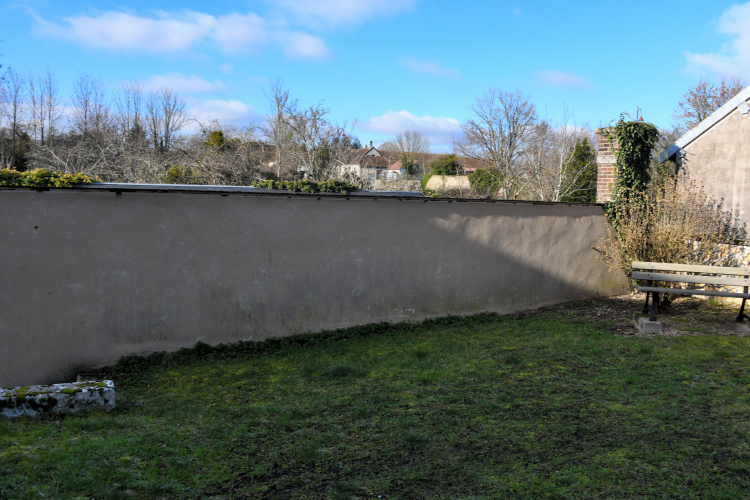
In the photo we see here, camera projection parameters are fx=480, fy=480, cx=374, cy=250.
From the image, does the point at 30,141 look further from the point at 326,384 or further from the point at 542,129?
the point at 326,384

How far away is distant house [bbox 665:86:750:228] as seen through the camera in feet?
29.4

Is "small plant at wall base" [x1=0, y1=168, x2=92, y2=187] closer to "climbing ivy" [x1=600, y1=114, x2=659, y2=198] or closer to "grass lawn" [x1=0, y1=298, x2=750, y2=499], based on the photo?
"grass lawn" [x1=0, y1=298, x2=750, y2=499]

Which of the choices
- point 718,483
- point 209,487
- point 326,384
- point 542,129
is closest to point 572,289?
point 326,384

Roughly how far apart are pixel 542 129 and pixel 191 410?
74.3 ft

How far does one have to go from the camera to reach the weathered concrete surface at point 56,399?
3.83m

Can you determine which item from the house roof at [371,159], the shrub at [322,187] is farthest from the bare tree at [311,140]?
the shrub at [322,187]

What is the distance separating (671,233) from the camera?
7.25m

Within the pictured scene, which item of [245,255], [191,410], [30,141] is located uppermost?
[30,141]

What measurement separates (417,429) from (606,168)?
25.8 feet

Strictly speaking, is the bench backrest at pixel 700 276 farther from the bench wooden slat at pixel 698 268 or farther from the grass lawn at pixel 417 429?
the grass lawn at pixel 417 429

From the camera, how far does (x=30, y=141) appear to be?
28.6 metres

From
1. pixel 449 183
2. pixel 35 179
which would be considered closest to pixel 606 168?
pixel 35 179

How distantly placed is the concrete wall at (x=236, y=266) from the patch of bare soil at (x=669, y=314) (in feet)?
2.23

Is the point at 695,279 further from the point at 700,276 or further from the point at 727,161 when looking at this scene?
the point at 727,161
